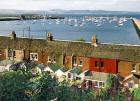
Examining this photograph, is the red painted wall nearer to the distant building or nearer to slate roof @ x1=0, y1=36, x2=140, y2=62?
the distant building

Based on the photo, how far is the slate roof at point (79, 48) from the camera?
85.6 feet

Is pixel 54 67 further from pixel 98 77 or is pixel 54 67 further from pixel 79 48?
pixel 98 77

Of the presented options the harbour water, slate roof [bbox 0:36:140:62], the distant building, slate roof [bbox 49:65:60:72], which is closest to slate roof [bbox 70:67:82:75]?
the distant building

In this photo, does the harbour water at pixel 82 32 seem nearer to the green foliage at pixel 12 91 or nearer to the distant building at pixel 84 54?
the distant building at pixel 84 54

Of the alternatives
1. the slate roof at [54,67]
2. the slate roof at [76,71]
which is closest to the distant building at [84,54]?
the slate roof at [54,67]

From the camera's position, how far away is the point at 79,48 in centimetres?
2853

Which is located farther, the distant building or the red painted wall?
the red painted wall

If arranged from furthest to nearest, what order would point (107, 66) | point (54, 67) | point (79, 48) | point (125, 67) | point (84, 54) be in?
1. point (79, 48)
2. point (84, 54)
3. point (54, 67)
4. point (107, 66)
5. point (125, 67)

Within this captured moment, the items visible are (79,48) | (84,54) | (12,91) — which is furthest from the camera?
(79,48)

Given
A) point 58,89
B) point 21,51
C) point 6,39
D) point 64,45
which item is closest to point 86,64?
point 64,45

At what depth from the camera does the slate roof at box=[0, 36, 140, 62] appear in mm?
26094

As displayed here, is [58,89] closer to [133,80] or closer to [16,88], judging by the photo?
[16,88]

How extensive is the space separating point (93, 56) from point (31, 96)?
1899cm

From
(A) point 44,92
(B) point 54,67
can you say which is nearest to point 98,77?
(B) point 54,67
